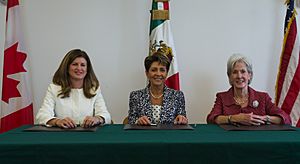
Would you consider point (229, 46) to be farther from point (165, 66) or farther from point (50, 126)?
point (50, 126)

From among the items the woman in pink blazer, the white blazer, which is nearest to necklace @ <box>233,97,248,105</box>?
the woman in pink blazer

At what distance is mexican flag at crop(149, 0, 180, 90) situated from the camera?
2.92 m

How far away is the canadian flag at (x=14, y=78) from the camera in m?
2.83

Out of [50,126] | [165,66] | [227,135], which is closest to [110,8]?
[165,66]

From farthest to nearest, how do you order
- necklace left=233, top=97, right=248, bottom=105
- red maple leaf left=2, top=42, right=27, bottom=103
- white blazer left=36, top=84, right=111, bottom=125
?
red maple leaf left=2, top=42, right=27, bottom=103
necklace left=233, top=97, right=248, bottom=105
white blazer left=36, top=84, right=111, bottom=125

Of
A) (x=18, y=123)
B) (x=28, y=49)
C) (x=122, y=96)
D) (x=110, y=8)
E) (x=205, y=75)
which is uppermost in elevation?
(x=110, y=8)

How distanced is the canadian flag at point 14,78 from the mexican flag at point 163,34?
3.90ft

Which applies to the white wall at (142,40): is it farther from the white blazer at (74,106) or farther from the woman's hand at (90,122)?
the woman's hand at (90,122)
